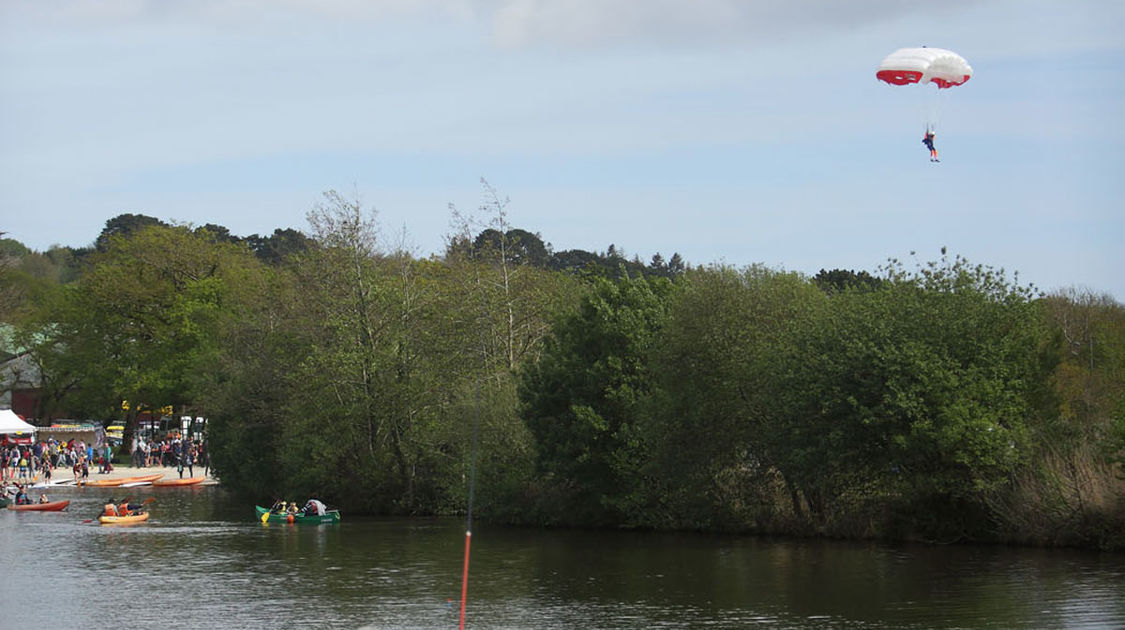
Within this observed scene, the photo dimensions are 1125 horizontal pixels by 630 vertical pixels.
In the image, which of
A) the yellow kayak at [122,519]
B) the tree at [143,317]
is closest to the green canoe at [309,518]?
the yellow kayak at [122,519]

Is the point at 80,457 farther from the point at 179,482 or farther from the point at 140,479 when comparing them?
the point at 179,482

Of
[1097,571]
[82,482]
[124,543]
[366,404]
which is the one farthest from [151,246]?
[1097,571]

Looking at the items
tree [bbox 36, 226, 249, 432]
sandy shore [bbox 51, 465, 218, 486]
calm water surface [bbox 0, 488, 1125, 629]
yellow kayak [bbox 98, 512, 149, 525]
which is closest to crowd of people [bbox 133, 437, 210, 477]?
sandy shore [bbox 51, 465, 218, 486]

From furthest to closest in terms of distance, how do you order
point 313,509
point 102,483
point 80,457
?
point 80,457 < point 102,483 < point 313,509

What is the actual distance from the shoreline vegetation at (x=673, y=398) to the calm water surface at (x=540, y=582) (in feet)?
5.72

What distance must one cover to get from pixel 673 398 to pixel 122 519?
21.4 meters

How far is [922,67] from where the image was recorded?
36.0m

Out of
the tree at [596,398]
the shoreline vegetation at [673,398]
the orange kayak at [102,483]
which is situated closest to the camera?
the shoreline vegetation at [673,398]

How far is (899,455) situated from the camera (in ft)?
115

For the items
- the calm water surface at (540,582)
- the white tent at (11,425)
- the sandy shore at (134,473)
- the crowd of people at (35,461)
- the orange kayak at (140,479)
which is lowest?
the calm water surface at (540,582)

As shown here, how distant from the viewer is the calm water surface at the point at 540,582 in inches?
957

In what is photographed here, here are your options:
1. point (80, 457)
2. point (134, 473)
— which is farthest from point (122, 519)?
point (134, 473)

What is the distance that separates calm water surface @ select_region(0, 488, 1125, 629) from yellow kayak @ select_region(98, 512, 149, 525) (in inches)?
98.0

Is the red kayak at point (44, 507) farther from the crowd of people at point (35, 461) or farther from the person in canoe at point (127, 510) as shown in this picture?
the crowd of people at point (35, 461)
